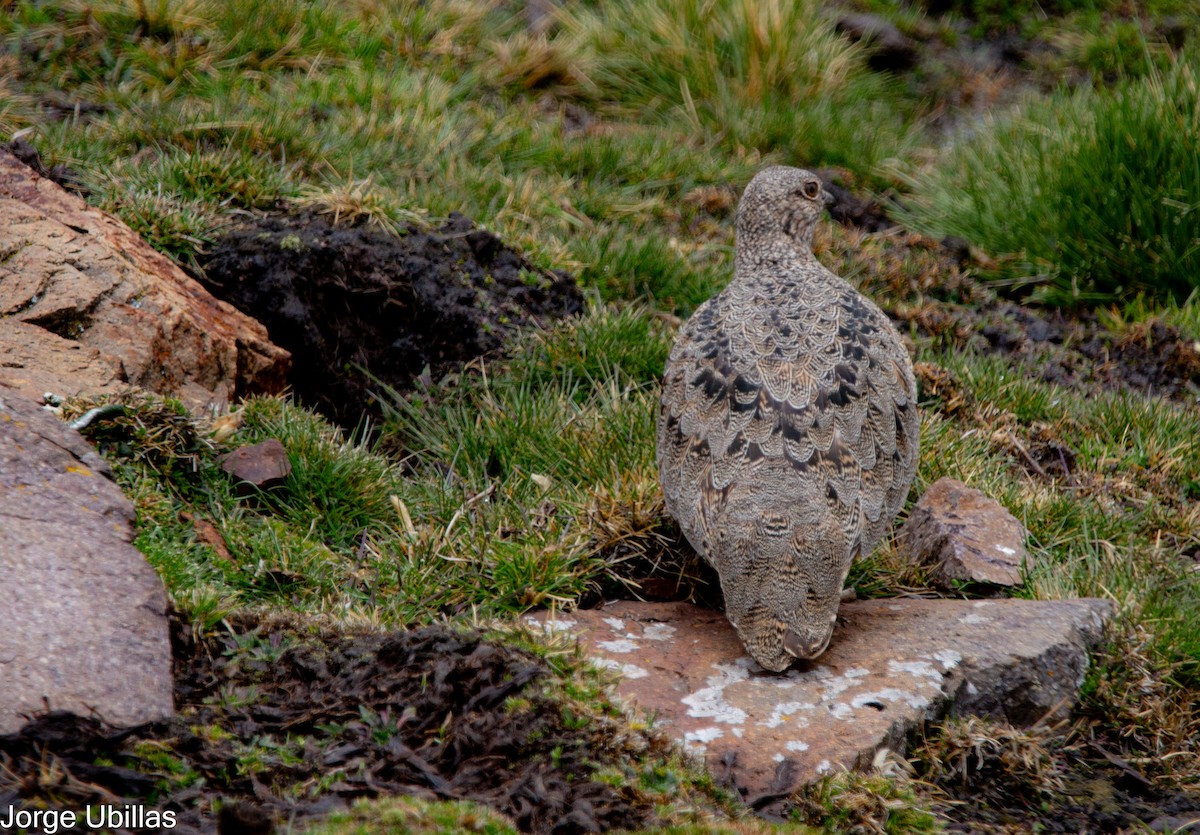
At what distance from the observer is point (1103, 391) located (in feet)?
26.4

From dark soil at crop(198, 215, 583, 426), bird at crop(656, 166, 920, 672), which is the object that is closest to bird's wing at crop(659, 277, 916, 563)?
bird at crop(656, 166, 920, 672)

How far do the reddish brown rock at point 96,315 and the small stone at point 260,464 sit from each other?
0.50 metres

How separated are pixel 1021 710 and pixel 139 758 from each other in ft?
Result: 10.8

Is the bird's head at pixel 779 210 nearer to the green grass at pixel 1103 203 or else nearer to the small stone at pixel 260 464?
the small stone at pixel 260 464

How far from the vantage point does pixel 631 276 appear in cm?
830

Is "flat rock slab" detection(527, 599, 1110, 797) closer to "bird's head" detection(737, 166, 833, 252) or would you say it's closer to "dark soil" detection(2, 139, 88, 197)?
"bird's head" detection(737, 166, 833, 252)

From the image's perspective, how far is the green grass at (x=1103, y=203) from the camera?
890cm

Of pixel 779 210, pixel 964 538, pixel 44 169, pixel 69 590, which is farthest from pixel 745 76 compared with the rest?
pixel 69 590

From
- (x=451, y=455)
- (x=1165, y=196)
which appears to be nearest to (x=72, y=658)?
(x=451, y=455)

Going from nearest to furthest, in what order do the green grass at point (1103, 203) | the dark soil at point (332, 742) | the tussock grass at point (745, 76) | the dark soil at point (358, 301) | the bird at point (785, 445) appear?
the dark soil at point (332, 742) < the bird at point (785, 445) < the dark soil at point (358, 301) < the green grass at point (1103, 203) < the tussock grass at point (745, 76)

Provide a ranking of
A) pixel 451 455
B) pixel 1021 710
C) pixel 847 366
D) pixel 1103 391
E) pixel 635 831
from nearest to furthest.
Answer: pixel 635 831
pixel 1021 710
pixel 847 366
pixel 451 455
pixel 1103 391

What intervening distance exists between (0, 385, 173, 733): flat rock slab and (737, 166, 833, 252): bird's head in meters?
3.40

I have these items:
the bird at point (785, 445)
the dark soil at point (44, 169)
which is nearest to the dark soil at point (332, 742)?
the bird at point (785, 445)

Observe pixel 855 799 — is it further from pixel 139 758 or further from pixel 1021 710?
pixel 139 758
